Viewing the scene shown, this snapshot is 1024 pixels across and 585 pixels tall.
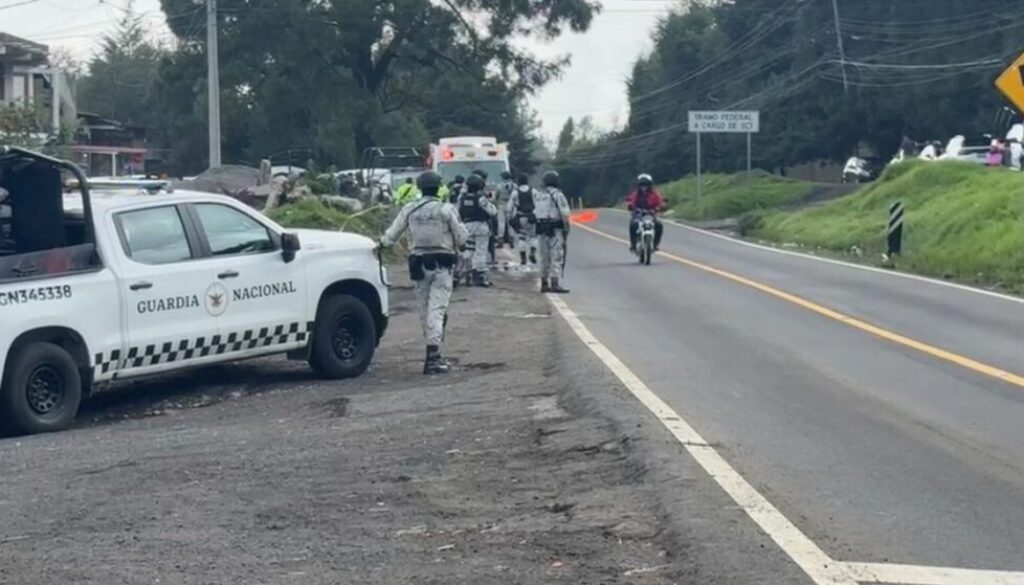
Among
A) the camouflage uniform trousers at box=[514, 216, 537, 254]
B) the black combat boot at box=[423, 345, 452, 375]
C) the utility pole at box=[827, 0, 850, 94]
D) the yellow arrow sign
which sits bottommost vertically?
the black combat boot at box=[423, 345, 452, 375]

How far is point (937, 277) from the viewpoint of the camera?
87.7 feet

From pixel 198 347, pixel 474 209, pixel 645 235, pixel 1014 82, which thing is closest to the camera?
pixel 198 347

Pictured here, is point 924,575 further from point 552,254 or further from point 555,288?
point 555,288

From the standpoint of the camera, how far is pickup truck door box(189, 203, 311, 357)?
45.9 ft

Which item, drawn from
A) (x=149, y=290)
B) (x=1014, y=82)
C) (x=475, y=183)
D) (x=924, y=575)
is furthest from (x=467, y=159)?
(x=924, y=575)

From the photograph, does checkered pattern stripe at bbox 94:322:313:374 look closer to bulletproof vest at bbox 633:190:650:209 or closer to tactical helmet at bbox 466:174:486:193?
tactical helmet at bbox 466:174:486:193

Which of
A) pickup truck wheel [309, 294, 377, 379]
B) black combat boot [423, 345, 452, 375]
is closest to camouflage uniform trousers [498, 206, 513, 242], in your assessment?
pickup truck wheel [309, 294, 377, 379]

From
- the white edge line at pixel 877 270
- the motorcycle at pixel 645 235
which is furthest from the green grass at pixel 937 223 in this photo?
the motorcycle at pixel 645 235

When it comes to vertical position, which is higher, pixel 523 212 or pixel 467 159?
pixel 467 159

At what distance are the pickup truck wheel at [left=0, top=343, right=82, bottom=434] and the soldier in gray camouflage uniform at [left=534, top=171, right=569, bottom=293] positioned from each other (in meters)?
11.3

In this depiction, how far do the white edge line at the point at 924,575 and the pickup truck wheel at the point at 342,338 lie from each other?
27.3 feet

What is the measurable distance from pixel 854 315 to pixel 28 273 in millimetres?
10224

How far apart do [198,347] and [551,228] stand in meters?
10.3

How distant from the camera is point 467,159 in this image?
38.8 m
